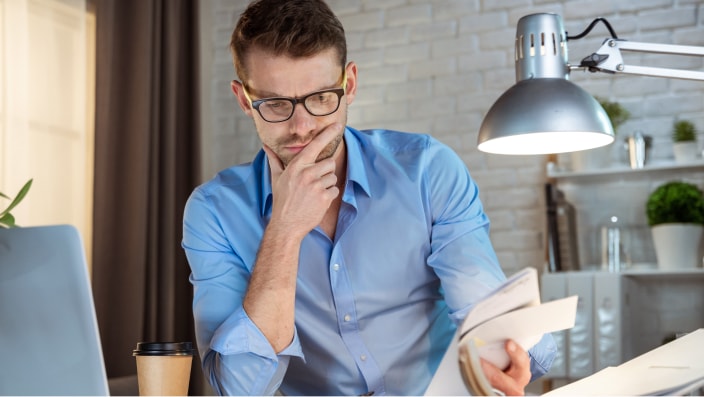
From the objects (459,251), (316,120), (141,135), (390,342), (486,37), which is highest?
(486,37)

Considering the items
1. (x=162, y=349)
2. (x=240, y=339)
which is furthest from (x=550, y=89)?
(x=162, y=349)

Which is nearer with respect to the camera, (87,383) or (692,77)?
(87,383)

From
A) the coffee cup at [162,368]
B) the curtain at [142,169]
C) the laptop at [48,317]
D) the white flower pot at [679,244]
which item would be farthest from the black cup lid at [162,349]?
the white flower pot at [679,244]

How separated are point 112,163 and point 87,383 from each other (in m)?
2.69

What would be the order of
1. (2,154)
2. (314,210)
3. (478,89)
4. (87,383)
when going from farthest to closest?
(478,89), (2,154), (314,210), (87,383)

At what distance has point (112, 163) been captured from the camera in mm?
3512

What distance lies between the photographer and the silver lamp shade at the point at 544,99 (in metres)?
1.42

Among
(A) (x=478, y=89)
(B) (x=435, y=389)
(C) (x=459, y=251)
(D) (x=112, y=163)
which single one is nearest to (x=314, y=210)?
(C) (x=459, y=251)

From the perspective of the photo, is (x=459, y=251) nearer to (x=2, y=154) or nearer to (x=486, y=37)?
(x=2, y=154)

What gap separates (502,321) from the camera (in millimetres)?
905

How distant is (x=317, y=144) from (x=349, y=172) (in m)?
0.14

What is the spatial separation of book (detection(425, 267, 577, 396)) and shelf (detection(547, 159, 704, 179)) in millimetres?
2720

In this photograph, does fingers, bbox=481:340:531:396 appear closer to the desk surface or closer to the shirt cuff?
the desk surface

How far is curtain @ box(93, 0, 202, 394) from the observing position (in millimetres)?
3453
